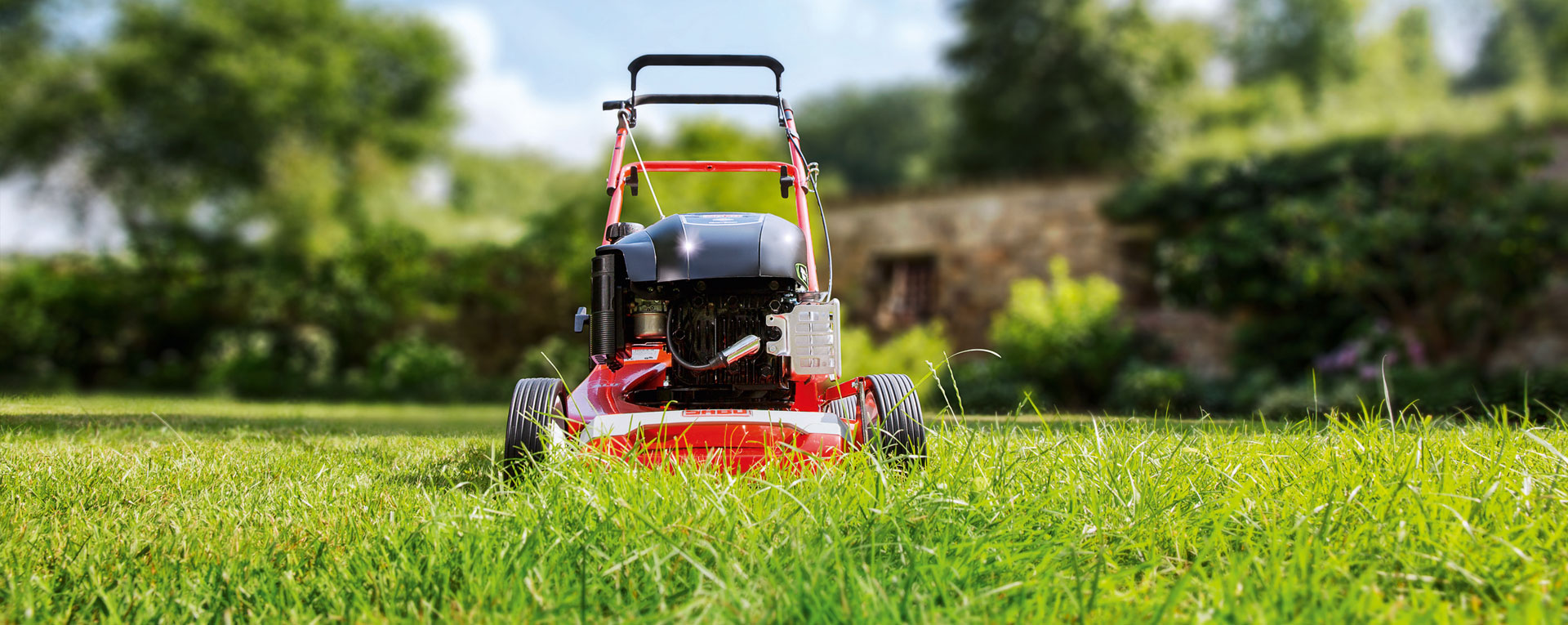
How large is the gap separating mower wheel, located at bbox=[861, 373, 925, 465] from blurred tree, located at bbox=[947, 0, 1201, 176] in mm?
15910

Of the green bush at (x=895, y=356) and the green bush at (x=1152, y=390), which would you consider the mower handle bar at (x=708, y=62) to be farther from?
the green bush at (x=1152, y=390)

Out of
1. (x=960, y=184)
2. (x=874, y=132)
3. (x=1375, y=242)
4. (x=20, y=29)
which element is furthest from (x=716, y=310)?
(x=874, y=132)

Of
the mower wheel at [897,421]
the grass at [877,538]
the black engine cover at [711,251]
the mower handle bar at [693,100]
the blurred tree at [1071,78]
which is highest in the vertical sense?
the blurred tree at [1071,78]

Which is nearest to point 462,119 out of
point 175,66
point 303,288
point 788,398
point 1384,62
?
point 175,66

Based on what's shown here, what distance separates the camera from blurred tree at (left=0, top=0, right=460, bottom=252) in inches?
702

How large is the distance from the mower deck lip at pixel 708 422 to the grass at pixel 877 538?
0.51 feet

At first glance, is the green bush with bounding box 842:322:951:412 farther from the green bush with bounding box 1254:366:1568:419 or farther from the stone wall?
the green bush with bounding box 1254:366:1568:419

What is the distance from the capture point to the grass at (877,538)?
169 cm

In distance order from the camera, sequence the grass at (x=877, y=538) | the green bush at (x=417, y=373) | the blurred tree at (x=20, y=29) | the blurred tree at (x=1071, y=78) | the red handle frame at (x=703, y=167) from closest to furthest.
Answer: the grass at (x=877, y=538)
the red handle frame at (x=703, y=167)
the green bush at (x=417, y=373)
the blurred tree at (x=20, y=29)
the blurred tree at (x=1071, y=78)

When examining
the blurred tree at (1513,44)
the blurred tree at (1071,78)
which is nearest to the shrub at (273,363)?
the blurred tree at (1071,78)

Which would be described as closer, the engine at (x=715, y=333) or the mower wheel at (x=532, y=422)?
the mower wheel at (x=532, y=422)

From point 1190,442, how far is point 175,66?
77.3 feet

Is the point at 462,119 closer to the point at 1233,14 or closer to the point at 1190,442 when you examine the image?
the point at 1233,14

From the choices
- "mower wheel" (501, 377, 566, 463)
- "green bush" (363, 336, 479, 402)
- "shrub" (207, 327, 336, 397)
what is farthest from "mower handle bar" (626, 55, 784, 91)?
"shrub" (207, 327, 336, 397)
